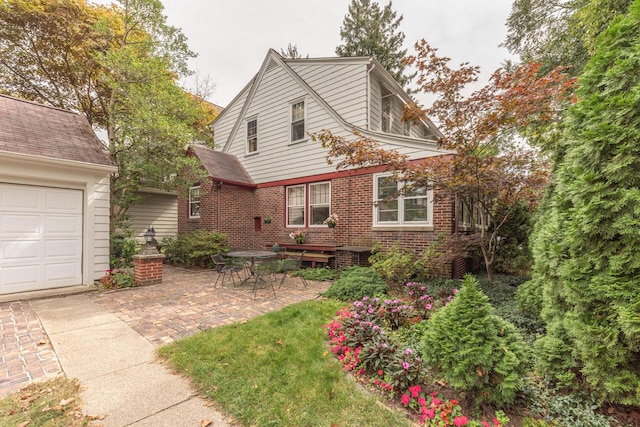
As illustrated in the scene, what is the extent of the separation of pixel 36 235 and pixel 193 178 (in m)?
4.25

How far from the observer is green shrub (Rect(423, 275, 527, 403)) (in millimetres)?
2125

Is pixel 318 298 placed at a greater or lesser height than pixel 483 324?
lesser

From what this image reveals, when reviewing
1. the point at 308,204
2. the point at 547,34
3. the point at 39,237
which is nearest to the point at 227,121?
the point at 308,204

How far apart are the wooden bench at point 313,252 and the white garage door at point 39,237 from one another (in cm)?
537

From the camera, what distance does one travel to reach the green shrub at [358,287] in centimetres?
536

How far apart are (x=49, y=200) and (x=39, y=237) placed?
2.82ft

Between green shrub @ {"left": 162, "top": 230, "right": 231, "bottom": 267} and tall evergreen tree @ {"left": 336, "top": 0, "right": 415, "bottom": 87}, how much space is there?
17.0 metres

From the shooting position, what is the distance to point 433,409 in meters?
2.18

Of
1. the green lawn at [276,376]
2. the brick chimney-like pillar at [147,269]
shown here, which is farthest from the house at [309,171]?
the green lawn at [276,376]

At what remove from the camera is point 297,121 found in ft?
33.5

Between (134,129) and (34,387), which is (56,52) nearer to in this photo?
(134,129)

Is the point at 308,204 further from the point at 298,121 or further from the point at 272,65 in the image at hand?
the point at 272,65

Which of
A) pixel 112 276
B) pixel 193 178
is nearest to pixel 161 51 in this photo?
pixel 193 178

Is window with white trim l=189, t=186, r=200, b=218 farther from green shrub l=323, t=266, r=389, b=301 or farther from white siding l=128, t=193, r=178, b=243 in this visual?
green shrub l=323, t=266, r=389, b=301
